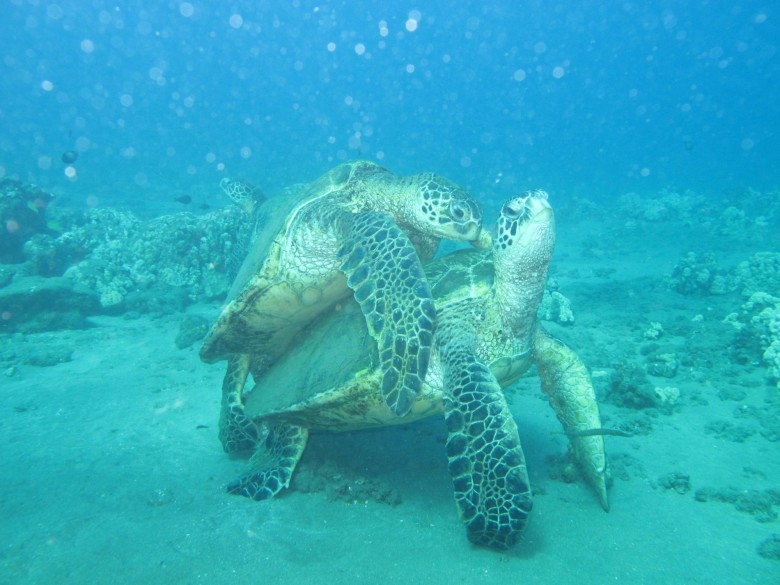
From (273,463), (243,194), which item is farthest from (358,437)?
(243,194)

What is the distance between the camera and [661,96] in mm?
147875

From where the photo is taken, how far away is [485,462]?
3.34 metres

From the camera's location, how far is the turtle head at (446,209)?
504cm

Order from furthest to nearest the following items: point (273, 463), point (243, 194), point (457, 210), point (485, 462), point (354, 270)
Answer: point (243, 194)
point (457, 210)
point (273, 463)
point (354, 270)
point (485, 462)

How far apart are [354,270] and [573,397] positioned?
2929mm

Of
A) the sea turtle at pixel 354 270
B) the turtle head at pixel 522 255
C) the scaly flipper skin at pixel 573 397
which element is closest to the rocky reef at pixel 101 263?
the sea turtle at pixel 354 270

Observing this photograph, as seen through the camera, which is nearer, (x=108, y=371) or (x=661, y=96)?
(x=108, y=371)

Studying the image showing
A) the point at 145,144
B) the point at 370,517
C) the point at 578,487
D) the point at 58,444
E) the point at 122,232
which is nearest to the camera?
the point at 370,517

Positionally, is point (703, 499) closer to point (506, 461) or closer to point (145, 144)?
point (506, 461)

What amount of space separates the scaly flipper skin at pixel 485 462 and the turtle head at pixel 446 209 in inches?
77.9

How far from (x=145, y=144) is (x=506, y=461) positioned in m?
67.3

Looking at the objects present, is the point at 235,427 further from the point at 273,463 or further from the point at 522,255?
the point at 522,255

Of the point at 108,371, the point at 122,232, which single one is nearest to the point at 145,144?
the point at 122,232

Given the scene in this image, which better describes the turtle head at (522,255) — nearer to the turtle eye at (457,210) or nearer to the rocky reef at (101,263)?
the turtle eye at (457,210)
